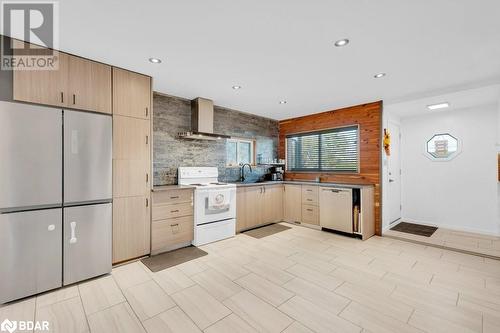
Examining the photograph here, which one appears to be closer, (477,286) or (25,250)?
(25,250)

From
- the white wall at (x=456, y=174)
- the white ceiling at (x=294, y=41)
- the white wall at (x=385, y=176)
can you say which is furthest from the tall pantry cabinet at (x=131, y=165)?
the white wall at (x=456, y=174)

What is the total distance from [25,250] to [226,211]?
247cm

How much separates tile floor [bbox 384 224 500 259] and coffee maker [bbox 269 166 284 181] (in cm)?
249

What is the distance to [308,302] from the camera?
2.03 m

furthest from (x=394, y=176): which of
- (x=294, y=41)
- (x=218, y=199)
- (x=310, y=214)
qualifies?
(x=294, y=41)

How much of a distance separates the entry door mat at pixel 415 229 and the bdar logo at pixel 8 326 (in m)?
5.46

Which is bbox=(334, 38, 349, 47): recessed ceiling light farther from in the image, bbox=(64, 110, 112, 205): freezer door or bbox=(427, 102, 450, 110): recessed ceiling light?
bbox=(427, 102, 450, 110): recessed ceiling light

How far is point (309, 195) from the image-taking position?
448cm

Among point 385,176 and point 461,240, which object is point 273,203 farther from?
point 461,240

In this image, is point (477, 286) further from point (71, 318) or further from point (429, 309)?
point (71, 318)

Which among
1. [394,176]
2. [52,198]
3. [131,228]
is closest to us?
[52,198]

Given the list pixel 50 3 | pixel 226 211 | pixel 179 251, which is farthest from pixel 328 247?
pixel 50 3

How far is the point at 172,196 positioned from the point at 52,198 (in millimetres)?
1349

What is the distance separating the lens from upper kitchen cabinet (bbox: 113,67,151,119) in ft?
8.87
